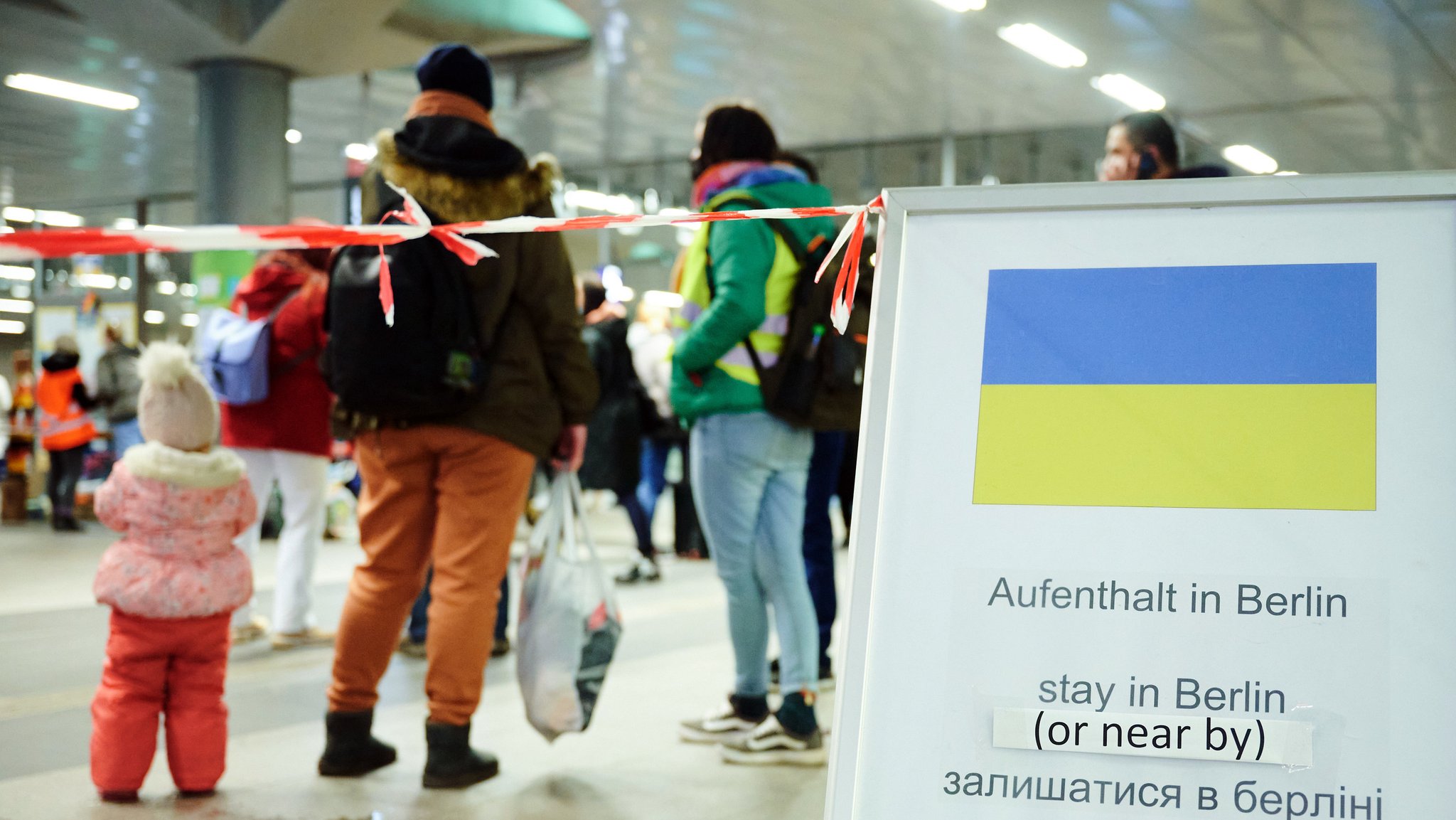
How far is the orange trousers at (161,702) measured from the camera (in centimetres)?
303

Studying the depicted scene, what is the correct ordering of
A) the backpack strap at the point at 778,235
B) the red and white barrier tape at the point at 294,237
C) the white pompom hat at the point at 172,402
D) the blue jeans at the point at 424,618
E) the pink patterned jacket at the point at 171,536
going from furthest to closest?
the blue jeans at the point at 424,618 → the backpack strap at the point at 778,235 → the white pompom hat at the point at 172,402 → the pink patterned jacket at the point at 171,536 → the red and white barrier tape at the point at 294,237

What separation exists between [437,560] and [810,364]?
1.16m

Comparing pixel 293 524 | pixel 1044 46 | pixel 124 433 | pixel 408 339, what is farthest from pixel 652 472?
pixel 408 339

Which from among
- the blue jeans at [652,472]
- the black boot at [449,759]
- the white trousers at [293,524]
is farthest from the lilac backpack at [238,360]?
the blue jeans at [652,472]

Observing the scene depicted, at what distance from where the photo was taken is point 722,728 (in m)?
3.79

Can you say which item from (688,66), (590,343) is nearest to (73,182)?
(688,66)

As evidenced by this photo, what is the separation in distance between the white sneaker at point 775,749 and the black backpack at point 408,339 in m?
1.23

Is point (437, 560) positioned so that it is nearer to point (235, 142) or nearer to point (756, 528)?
point (756, 528)

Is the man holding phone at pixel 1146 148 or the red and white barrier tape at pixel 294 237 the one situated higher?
the man holding phone at pixel 1146 148

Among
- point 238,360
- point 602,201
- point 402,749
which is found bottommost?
point 402,749

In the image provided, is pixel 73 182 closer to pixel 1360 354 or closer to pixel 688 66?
pixel 688 66

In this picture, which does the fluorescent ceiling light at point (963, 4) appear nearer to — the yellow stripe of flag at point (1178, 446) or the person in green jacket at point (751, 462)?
the person in green jacket at point (751, 462)

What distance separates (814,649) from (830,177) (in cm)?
1222

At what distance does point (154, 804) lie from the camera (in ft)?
10.0
